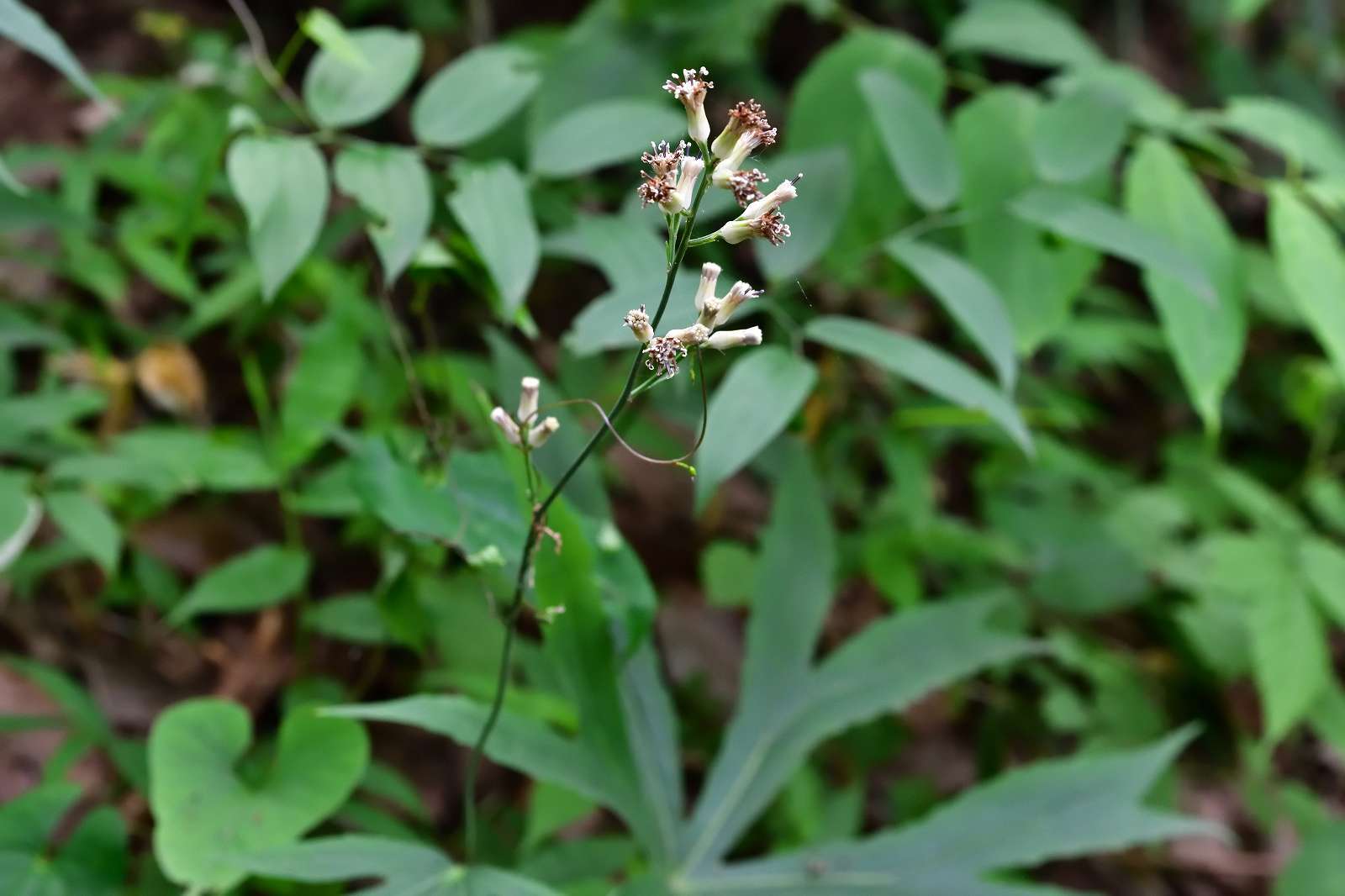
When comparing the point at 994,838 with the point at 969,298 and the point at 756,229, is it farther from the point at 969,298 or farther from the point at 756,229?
the point at 756,229

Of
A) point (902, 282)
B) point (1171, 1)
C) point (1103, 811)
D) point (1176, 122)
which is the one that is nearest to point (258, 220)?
point (902, 282)

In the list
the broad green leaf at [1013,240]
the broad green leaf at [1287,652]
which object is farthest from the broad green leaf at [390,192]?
the broad green leaf at [1287,652]

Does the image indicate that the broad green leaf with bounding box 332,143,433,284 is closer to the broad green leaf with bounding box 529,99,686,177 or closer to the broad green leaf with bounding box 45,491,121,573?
the broad green leaf with bounding box 529,99,686,177

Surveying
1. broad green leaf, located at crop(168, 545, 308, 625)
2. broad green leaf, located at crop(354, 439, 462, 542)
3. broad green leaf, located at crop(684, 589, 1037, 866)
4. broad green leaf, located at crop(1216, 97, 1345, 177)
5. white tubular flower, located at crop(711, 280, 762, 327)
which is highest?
broad green leaf, located at crop(1216, 97, 1345, 177)

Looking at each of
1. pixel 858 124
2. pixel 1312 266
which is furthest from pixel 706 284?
pixel 1312 266

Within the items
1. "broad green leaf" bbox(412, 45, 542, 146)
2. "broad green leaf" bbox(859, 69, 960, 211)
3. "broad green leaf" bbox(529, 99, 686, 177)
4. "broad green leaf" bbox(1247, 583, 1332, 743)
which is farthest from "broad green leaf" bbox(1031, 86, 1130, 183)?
"broad green leaf" bbox(1247, 583, 1332, 743)
